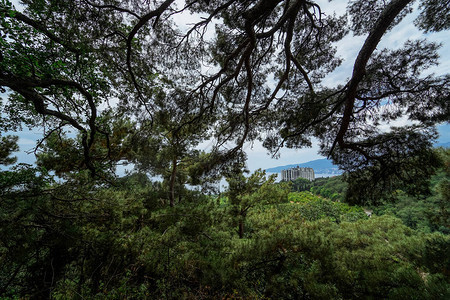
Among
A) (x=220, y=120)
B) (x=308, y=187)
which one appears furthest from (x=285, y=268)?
(x=308, y=187)

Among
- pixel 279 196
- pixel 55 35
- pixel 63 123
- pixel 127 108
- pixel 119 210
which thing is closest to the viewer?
pixel 55 35

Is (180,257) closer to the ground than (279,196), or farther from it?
closer to the ground

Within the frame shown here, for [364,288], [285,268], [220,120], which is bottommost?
[285,268]

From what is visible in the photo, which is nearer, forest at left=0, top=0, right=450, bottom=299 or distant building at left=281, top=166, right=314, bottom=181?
forest at left=0, top=0, right=450, bottom=299

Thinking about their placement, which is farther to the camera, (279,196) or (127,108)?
(279,196)

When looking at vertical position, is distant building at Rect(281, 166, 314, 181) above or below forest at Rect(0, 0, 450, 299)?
above

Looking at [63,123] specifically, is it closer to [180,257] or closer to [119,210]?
[119,210]

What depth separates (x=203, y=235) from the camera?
11.6 feet

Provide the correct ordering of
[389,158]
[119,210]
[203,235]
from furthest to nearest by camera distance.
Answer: [203,235] → [119,210] → [389,158]

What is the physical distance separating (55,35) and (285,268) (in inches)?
214

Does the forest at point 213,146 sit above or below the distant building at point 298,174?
below

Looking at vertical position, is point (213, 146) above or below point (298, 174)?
below

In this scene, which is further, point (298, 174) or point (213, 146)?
point (298, 174)

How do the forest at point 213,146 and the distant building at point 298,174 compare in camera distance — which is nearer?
the forest at point 213,146
